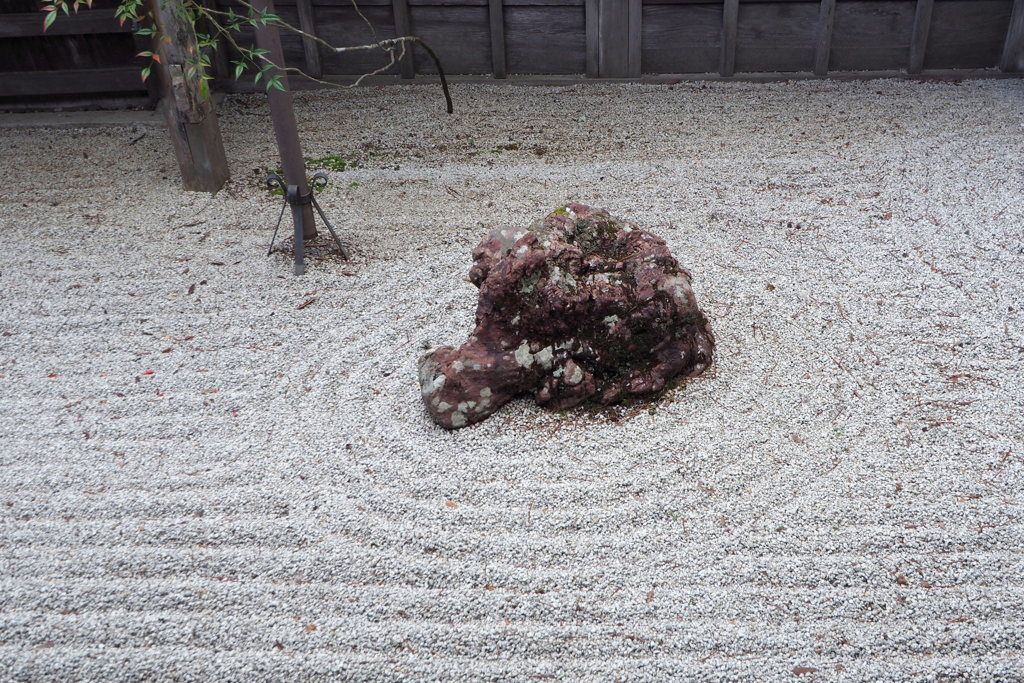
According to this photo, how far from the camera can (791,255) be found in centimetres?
420

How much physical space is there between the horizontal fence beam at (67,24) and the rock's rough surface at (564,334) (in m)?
4.54

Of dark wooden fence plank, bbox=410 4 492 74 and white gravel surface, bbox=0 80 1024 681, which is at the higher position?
dark wooden fence plank, bbox=410 4 492 74

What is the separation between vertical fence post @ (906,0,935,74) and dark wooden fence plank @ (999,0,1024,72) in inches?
24.2

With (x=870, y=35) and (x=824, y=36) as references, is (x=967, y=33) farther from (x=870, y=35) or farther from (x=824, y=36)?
(x=824, y=36)

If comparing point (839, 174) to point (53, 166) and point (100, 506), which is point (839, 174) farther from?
point (53, 166)

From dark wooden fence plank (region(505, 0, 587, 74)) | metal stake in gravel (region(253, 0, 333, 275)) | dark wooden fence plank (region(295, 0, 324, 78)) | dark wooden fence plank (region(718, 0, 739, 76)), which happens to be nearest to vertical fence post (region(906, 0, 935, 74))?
dark wooden fence plank (region(718, 0, 739, 76))

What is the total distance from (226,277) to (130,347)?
27.0 inches

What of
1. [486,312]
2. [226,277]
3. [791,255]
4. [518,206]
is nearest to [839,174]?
[791,255]

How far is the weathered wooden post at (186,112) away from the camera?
470 centimetres

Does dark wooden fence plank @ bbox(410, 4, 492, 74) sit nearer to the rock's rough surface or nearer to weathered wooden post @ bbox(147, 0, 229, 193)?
weathered wooden post @ bbox(147, 0, 229, 193)

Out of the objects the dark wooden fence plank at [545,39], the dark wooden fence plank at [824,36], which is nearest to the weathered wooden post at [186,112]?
the dark wooden fence plank at [545,39]

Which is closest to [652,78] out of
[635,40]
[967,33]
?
[635,40]

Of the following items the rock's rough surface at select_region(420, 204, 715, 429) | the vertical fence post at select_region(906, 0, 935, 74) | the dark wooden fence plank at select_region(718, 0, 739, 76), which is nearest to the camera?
the rock's rough surface at select_region(420, 204, 715, 429)

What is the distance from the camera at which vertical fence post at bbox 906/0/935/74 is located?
6359 millimetres
